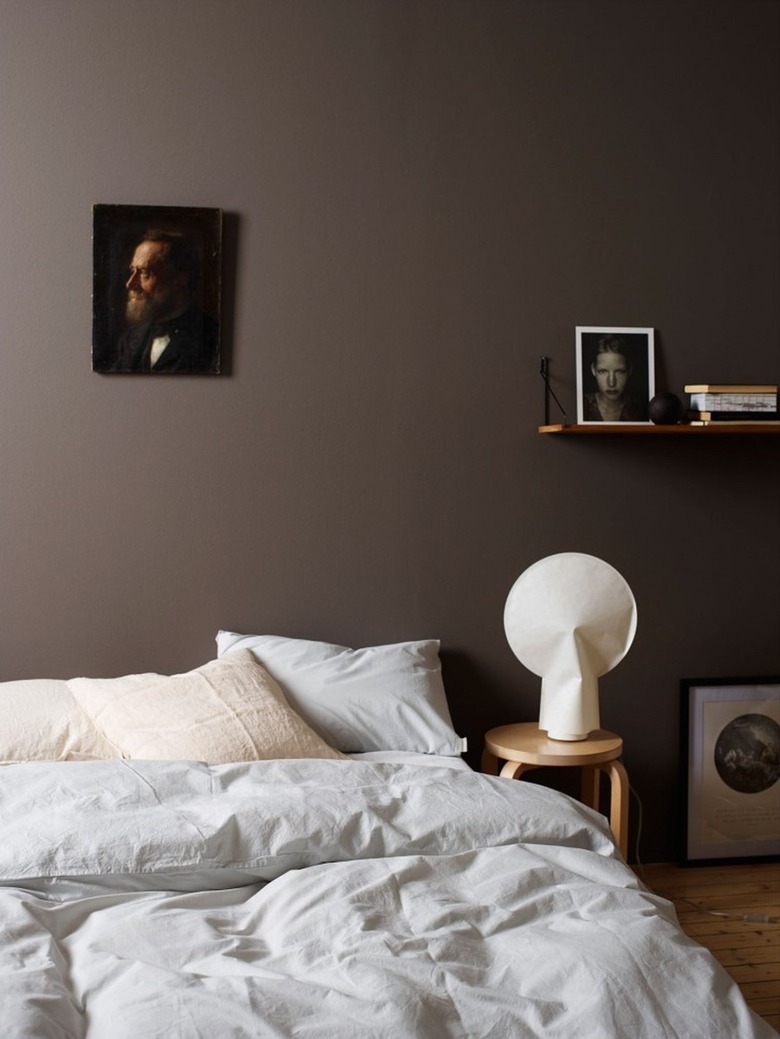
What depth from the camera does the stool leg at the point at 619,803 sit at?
317 centimetres

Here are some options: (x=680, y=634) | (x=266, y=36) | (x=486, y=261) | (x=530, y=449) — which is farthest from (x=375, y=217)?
(x=680, y=634)

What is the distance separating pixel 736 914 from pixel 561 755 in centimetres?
76

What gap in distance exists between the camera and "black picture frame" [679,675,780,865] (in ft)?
11.9

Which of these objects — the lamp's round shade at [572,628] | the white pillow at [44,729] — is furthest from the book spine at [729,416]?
A: the white pillow at [44,729]

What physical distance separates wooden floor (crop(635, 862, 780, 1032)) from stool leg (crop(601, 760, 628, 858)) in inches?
12.1

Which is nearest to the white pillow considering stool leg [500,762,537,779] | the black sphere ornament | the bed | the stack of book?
the bed

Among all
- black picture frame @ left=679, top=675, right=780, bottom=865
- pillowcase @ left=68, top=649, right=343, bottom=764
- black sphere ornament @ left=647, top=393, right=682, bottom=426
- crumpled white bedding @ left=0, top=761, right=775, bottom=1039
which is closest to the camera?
crumpled white bedding @ left=0, top=761, right=775, bottom=1039

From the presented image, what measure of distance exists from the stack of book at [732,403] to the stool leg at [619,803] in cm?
104

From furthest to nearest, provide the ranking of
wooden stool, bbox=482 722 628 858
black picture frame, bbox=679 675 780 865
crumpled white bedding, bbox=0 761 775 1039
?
black picture frame, bbox=679 675 780 865, wooden stool, bbox=482 722 628 858, crumpled white bedding, bbox=0 761 775 1039

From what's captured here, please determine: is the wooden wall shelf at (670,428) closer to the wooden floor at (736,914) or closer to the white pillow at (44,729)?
the wooden floor at (736,914)

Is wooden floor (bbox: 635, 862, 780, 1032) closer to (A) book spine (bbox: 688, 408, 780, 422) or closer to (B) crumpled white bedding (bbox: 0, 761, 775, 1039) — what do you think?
(B) crumpled white bedding (bbox: 0, 761, 775, 1039)

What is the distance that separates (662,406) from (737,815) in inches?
53.4

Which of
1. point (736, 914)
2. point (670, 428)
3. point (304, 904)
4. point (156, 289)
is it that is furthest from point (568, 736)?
point (156, 289)

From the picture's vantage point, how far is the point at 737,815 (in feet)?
12.0
